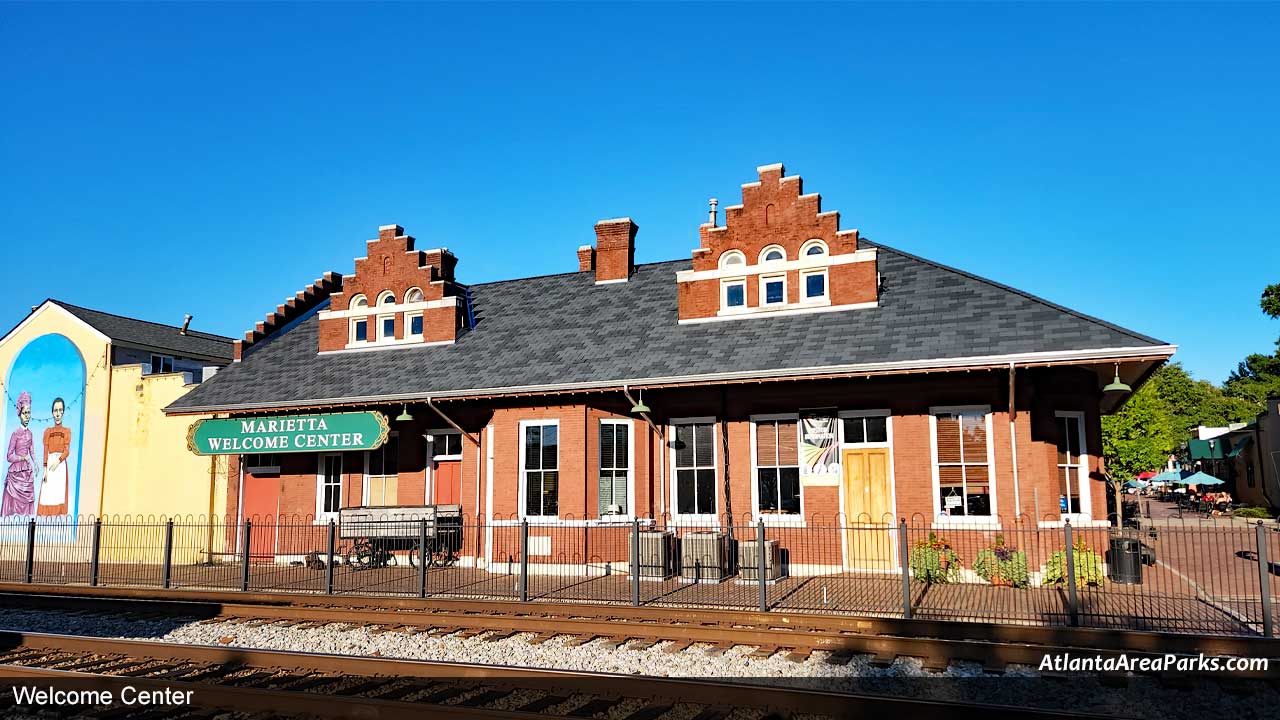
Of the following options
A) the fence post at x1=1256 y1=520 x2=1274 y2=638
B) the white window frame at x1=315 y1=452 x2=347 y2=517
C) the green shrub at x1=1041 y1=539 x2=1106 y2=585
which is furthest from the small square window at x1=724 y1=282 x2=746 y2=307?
the fence post at x1=1256 y1=520 x2=1274 y2=638

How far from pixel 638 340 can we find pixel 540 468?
3.73 metres

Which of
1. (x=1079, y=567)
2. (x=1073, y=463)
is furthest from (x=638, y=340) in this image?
(x=1079, y=567)

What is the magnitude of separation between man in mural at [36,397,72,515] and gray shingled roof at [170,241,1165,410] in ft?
21.8

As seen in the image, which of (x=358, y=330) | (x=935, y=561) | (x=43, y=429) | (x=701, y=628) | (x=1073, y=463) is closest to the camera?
(x=701, y=628)

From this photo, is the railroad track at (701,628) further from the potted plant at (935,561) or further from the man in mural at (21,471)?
the man in mural at (21,471)

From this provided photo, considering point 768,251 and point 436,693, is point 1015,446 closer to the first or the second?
point 768,251

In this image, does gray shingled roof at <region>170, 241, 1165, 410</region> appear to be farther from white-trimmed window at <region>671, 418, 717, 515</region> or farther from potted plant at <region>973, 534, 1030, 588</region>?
potted plant at <region>973, 534, 1030, 588</region>

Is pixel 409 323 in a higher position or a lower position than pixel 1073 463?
higher

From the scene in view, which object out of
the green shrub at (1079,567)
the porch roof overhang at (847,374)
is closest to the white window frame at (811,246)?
the porch roof overhang at (847,374)

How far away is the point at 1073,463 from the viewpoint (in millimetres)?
17297

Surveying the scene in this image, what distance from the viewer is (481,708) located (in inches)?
308

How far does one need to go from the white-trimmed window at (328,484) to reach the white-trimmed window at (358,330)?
139 inches

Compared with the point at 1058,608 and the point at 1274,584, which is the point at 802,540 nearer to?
the point at 1058,608

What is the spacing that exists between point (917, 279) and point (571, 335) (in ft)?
27.2
